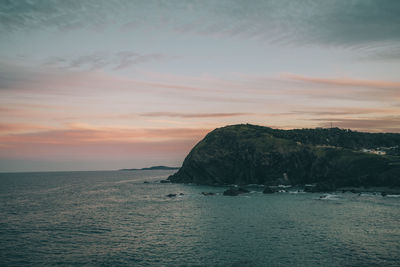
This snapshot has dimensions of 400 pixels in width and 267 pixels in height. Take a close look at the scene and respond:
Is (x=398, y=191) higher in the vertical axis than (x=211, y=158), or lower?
lower

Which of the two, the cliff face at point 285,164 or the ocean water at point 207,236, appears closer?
the ocean water at point 207,236

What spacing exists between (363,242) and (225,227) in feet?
85.9

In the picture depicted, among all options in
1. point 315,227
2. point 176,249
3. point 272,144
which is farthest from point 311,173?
point 176,249

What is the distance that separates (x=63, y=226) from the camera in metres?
66.4

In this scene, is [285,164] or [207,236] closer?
[207,236]

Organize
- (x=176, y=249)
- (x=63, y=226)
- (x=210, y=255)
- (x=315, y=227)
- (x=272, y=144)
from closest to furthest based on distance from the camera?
(x=210, y=255) → (x=176, y=249) → (x=315, y=227) → (x=63, y=226) → (x=272, y=144)

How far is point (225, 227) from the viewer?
63.1 meters

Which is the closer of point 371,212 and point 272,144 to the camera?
point 371,212

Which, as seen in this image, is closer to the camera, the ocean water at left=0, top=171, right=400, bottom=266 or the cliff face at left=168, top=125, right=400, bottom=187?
the ocean water at left=0, top=171, right=400, bottom=266

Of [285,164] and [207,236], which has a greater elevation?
[285,164]

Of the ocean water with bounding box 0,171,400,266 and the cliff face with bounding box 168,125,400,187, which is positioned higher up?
the cliff face with bounding box 168,125,400,187

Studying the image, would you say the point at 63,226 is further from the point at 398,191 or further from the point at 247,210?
the point at 398,191

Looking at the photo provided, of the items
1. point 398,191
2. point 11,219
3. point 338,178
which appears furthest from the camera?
point 338,178

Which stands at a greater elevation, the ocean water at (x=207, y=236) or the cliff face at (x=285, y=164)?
the cliff face at (x=285, y=164)
